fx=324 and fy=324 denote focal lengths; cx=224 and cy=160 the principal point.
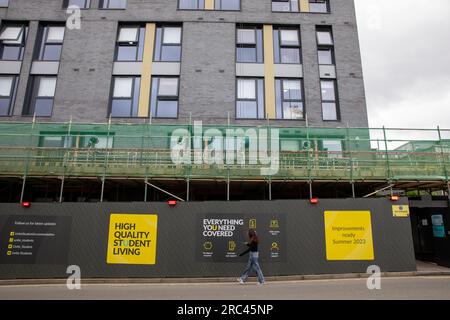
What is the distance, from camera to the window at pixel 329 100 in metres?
17.0

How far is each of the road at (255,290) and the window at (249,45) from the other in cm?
1218

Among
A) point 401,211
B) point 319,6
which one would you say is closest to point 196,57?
point 319,6

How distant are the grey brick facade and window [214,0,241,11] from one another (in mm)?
428

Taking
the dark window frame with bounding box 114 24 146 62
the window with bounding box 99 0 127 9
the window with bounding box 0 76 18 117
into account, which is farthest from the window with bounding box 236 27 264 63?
the window with bounding box 0 76 18 117

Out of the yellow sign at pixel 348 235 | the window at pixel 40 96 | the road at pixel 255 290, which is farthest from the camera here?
the window at pixel 40 96

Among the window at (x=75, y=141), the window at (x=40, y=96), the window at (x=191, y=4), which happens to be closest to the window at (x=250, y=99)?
the window at (x=191, y=4)

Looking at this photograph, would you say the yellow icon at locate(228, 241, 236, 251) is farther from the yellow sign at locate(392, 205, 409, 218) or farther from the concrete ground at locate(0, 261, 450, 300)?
the yellow sign at locate(392, 205, 409, 218)

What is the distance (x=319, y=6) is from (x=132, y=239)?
54.6 ft

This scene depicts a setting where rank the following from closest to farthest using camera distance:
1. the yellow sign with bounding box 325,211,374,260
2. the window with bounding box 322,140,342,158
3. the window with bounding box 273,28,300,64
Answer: the yellow sign with bounding box 325,211,374,260
the window with bounding box 322,140,342,158
the window with bounding box 273,28,300,64

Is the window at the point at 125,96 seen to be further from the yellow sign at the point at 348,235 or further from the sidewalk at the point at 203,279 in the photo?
the yellow sign at the point at 348,235

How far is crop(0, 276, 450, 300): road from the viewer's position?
7602mm

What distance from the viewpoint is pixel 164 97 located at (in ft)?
55.5

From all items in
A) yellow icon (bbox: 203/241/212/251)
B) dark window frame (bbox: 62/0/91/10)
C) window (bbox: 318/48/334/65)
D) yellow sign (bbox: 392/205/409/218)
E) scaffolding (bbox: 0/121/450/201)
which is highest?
dark window frame (bbox: 62/0/91/10)

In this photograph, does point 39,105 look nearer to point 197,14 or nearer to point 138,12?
point 138,12
